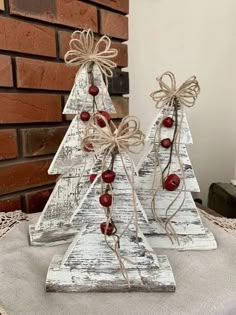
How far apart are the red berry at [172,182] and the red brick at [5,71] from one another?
0.42 metres

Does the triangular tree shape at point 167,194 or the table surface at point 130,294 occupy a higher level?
the triangular tree shape at point 167,194

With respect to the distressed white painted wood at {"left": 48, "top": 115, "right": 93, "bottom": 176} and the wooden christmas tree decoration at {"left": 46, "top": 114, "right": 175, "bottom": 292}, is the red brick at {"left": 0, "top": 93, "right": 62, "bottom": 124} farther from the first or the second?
the wooden christmas tree decoration at {"left": 46, "top": 114, "right": 175, "bottom": 292}

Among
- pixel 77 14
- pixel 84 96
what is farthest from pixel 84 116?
pixel 77 14

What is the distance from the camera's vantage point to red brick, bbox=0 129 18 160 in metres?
0.66

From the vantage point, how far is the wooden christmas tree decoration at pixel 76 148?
0.50 m

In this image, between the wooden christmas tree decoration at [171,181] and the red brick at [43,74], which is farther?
the red brick at [43,74]

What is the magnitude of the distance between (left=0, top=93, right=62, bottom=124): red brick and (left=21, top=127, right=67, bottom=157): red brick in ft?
0.08

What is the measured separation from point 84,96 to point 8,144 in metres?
0.26

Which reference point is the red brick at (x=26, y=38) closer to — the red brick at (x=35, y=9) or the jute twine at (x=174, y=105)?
the red brick at (x=35, y=9)

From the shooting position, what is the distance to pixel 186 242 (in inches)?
20.1

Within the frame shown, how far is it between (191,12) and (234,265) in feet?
3.10

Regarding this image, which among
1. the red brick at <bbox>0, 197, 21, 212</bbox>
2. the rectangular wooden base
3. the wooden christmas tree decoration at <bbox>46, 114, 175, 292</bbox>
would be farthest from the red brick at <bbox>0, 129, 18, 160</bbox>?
the wooden christmas tree decoration at <bbox>46, 114, 175, 292</bbox>

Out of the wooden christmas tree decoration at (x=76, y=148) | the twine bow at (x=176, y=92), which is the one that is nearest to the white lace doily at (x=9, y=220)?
the wooden christmas tree decoration at (x=76, y=148)

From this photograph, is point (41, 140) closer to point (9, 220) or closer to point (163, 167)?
point (9, 220)
